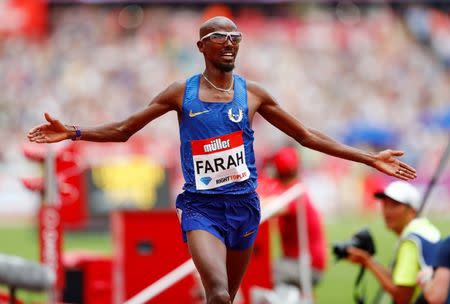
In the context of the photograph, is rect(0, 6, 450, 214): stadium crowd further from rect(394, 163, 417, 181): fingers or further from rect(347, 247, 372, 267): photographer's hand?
rect(394, 163, 417, 181): fingers

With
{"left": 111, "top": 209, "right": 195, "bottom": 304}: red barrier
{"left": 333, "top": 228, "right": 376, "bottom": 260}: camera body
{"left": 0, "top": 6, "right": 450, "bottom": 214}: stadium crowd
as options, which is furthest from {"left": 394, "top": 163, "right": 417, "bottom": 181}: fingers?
{"left": 0, "top": 6, "right": 450, "bottom": 214}: stadium crowd

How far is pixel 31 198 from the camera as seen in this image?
1032 inches

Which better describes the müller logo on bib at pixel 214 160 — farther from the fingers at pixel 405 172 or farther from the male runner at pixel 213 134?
the fingers at pixel 405 172

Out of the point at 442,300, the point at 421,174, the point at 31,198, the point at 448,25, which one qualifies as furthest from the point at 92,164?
the point at 448,25

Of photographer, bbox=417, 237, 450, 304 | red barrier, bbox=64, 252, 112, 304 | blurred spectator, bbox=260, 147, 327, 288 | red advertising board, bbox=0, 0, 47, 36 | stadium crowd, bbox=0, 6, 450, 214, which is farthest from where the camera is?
red advertising board, bbox=0, 0, 47, 36

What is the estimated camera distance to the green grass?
43.7ft

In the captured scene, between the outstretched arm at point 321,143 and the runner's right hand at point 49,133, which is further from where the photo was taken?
the outstretched arm at point 321,143

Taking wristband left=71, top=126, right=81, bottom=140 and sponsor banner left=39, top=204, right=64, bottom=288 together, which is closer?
wristband left=71, top=126, right=81, bottom=140

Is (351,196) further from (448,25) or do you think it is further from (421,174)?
(448,25)

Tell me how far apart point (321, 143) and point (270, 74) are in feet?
92.3

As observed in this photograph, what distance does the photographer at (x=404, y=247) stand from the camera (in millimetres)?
6996

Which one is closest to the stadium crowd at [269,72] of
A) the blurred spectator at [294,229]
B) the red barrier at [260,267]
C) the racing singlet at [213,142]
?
the blurred spectator at [294,229]

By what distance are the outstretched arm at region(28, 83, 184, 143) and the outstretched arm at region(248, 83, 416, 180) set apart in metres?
0.53

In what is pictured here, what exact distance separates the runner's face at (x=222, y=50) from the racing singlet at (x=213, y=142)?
189mm
